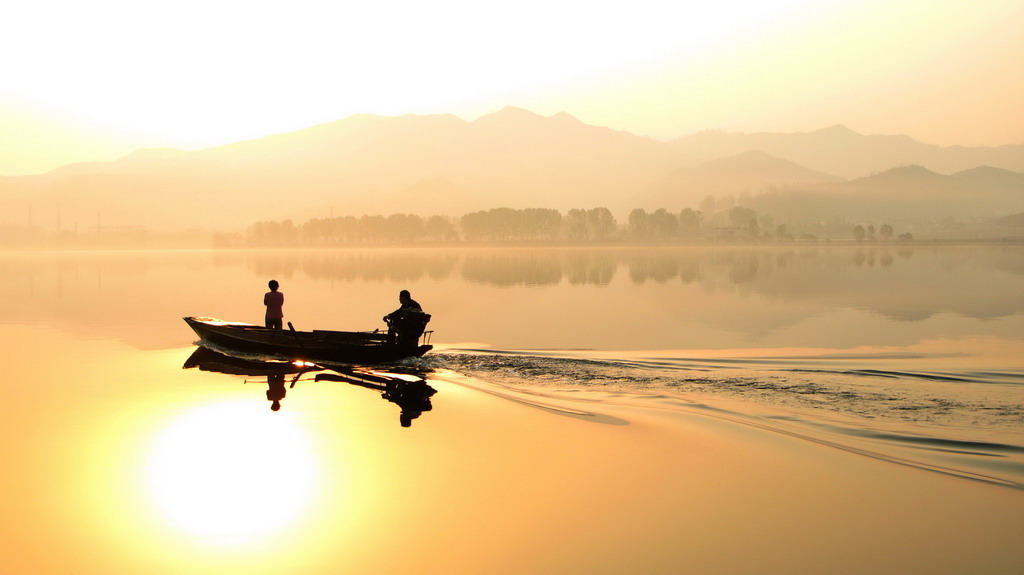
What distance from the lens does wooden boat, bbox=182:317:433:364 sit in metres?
28.2

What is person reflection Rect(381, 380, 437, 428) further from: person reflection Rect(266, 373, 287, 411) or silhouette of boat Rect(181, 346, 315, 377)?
silhouette of boat Rect(181, 346, 315, 377)

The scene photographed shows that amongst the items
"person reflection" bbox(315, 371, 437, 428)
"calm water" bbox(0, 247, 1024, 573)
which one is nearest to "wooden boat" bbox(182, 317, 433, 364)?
"person reflection" bbox(315, 371, 437, 428)

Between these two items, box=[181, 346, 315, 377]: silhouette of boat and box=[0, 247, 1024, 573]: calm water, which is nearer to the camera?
Answer: box=[0, 247, 1024, 573]: calm water

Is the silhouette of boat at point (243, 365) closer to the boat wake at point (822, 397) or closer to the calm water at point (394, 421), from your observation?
the calm water at point (394, 421)

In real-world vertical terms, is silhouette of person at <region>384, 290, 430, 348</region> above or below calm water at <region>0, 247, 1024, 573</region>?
above

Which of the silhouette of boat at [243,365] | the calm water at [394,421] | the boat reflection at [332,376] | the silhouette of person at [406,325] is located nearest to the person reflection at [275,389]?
the boat reflection at [332,376]

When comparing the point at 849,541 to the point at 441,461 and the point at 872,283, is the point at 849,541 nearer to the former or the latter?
the point at 441,461

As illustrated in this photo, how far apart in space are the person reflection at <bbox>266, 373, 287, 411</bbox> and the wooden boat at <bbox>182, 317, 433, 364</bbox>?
170 centimetres

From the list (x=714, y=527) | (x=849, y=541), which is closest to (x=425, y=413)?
(x=714, y=527)

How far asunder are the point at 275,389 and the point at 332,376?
2.84 meters

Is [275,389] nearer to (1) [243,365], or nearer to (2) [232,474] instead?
(1) [243,365]

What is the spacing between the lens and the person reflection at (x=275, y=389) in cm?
2317

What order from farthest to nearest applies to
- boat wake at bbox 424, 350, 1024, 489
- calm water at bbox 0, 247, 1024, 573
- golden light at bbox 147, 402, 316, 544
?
boat wake at bbox 424, 350, 1024, 489 < golden light at bbox 147, 402, 316, 544 < calm water at bbox 0, 247, 1024, 573

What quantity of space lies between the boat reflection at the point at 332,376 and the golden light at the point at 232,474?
258 cm
